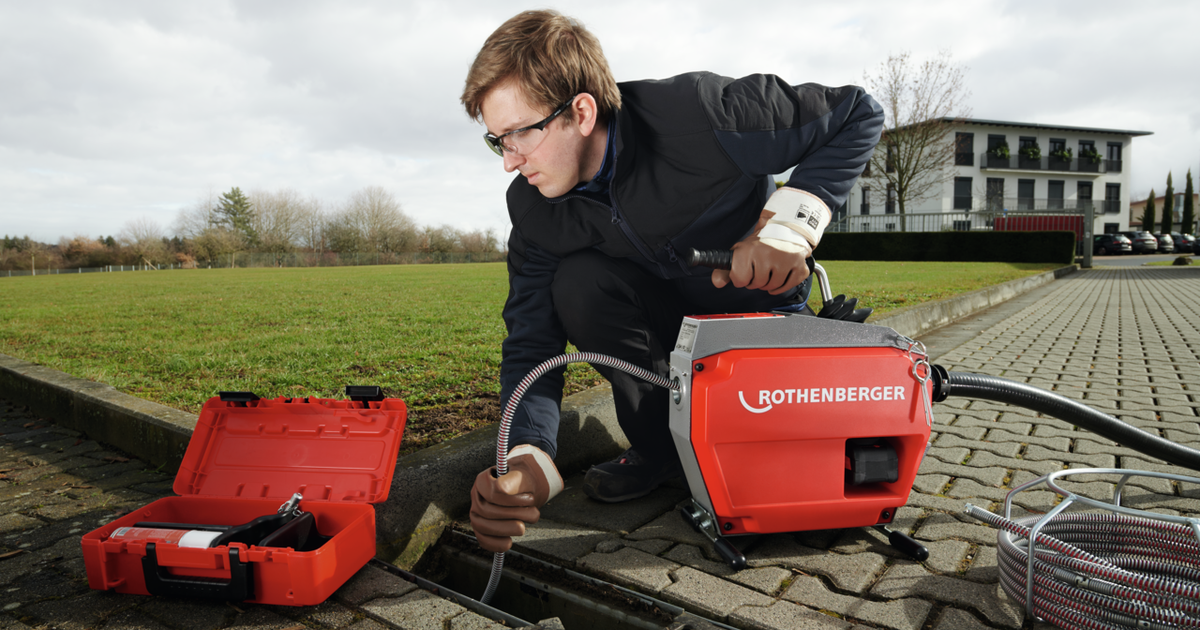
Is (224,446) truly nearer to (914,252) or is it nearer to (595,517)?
(595,517)

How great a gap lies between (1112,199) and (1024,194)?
27.0ft

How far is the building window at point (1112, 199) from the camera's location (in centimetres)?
4888

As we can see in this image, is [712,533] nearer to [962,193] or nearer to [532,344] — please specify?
[532,344]

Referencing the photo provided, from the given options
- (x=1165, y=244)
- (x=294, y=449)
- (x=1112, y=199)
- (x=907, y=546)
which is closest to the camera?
(x=907, y=546)

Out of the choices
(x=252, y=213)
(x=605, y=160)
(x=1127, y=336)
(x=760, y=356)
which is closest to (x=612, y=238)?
(x=605, y=160)

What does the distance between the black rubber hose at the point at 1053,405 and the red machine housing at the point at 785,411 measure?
1.08ft

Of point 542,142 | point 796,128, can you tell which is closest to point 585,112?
point 542,142

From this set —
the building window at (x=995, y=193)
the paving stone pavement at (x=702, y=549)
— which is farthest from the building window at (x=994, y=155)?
the paving stone pavement at (x=702, y=549)

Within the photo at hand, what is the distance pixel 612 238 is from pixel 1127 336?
6.30 m

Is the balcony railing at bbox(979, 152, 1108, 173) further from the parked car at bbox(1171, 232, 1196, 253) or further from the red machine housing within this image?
the red machine housing

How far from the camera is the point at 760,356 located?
5.24 feet

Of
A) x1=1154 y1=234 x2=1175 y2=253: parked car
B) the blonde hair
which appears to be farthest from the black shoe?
x1=1154 y1=234 x2=1175 y2=253: parked car

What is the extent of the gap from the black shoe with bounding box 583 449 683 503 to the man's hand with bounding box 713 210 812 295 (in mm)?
748

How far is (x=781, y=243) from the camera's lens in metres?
1.76
